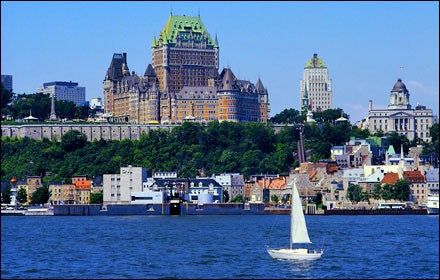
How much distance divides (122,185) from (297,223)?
242 feet

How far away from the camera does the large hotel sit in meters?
172

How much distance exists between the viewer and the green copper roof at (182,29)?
591 ft

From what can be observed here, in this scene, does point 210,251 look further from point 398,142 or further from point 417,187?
point 398,142

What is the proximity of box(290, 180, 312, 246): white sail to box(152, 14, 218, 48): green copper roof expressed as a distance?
126100mm

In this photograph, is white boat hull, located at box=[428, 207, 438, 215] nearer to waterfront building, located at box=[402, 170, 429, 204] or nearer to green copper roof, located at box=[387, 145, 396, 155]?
waterfront building, located at box=[402, 170, 429, 204]

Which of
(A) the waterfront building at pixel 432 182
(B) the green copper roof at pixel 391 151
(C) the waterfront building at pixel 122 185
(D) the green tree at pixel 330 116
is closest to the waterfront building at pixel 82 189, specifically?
(C) the waterfront building at pixel 122 185

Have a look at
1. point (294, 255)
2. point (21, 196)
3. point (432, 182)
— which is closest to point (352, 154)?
point (432, 182)

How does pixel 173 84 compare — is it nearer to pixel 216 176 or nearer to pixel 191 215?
pixel 216 176

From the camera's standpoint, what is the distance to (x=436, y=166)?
478 ft

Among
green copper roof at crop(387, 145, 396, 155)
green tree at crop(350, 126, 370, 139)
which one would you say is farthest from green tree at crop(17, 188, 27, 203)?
green tree at crop(350, 126, 370, 139)

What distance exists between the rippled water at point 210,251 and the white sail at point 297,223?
4.32 feet

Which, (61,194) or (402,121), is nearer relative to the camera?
(61,194)

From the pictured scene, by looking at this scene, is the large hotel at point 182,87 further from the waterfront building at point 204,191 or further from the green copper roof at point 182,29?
the waterfront building at point 204,191

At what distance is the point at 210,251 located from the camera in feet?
201
